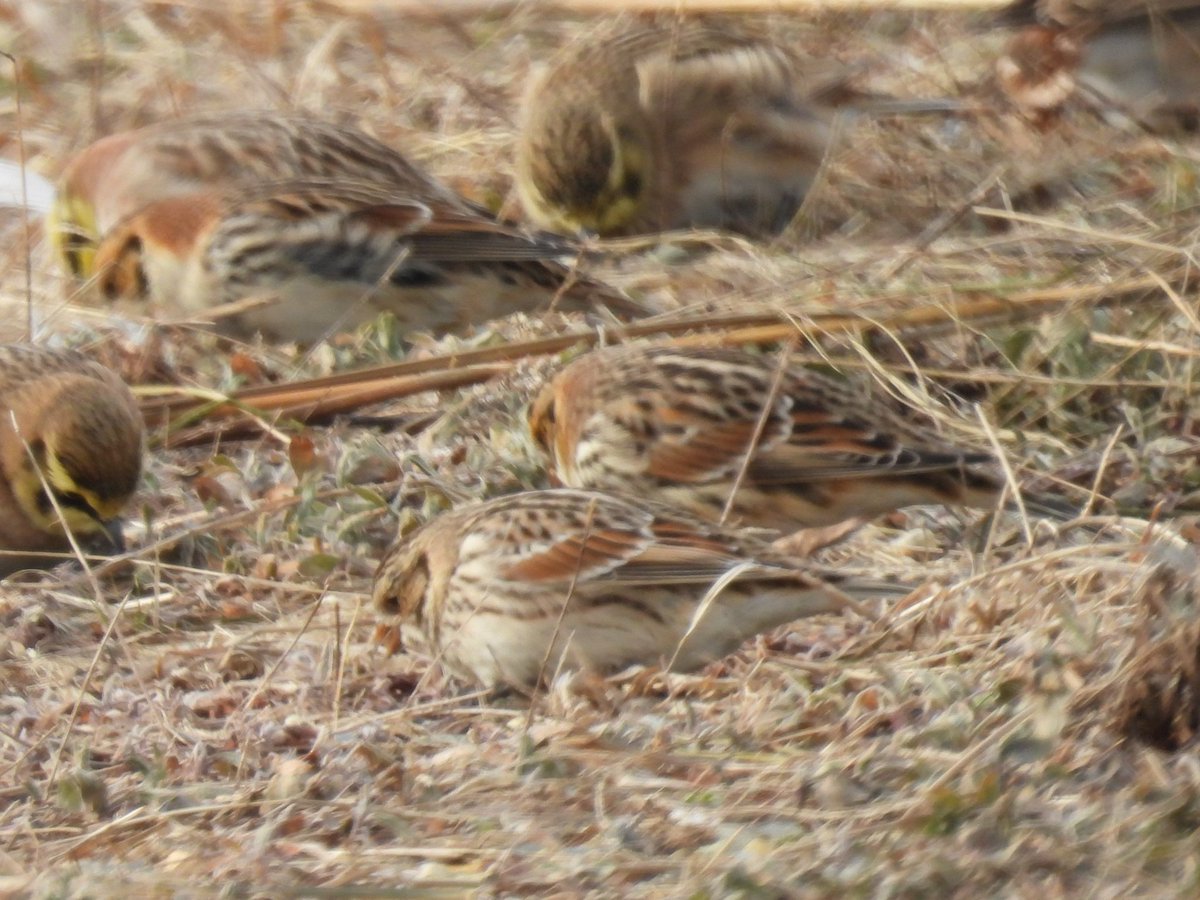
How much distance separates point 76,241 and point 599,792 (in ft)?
16.4

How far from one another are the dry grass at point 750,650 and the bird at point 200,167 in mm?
348

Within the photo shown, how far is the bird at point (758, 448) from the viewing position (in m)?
5.83

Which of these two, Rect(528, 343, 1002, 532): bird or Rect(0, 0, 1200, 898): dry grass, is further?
Rect(528, 343, 1002, 532): bird

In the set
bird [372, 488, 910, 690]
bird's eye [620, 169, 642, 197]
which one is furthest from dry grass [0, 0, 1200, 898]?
bird's eye [620, 169, 642, 197]

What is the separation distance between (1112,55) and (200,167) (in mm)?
3507

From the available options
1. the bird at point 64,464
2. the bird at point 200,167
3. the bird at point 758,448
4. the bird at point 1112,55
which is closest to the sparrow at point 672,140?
the bird at point 200,167

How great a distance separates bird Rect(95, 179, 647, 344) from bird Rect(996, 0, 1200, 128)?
2204mm

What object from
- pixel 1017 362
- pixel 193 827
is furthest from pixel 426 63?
pixel 193 827

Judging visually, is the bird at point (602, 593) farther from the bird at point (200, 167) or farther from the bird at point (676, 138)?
the bird at point (676, 138)

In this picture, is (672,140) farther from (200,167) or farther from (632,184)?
(200,167)

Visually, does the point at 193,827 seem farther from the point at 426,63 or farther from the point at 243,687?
the point at 426,63

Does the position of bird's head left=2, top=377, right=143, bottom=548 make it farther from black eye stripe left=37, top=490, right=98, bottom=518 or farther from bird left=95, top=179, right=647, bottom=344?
bird left=95, top=179, right=647, bottom=344

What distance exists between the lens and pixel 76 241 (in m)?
8.65

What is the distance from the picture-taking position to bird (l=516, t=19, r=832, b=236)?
8945 mm
